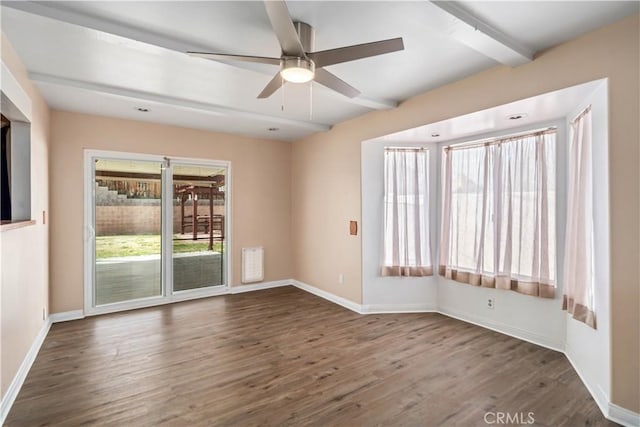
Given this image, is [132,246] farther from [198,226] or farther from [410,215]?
[410,215]

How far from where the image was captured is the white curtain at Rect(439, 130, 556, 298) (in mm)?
3301

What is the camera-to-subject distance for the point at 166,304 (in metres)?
4.76

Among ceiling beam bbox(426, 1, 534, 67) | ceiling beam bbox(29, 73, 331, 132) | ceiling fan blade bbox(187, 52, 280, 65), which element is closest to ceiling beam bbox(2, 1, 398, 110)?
ceiling fan blade bbox(187, 52, 280, 65)

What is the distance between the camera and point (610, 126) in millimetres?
2197

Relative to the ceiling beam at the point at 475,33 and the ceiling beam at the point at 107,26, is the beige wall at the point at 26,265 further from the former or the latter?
the ceiling beam at the point at 475,33

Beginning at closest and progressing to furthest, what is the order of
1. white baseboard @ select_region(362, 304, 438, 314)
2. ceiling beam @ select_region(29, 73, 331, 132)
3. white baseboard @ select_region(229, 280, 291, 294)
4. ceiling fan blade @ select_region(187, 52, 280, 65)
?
ceiling fan blade @ select_region(187, 52, 280, 65)
ceiling beam @ select_region(29, 73, 331, 132)
white baseboard @ select_region(362, 304, 438, 314)
white baseboard @ select_region(229, 280, 291, 294)

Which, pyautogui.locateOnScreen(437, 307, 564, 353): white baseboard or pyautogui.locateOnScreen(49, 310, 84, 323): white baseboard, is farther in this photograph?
pyautogui.locateOnScreen(49, 310, 84, 323): white baseboard

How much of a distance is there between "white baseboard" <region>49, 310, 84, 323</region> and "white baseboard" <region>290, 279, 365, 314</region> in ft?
10.2

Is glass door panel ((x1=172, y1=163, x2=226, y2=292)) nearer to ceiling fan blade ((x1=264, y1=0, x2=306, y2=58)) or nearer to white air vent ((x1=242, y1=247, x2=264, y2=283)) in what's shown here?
white air vent ((x1=242, y1=247, x2=264, y2=283))

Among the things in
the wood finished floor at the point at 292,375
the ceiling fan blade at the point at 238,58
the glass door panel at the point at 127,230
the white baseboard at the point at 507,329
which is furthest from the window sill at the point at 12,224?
the white baseboard at the point at 507,329

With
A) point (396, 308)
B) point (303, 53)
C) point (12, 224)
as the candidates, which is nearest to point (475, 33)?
point (303, 53)

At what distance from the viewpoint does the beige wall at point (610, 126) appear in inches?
82.9

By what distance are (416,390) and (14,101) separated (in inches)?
147

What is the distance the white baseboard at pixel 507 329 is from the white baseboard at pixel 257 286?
2747 mm
